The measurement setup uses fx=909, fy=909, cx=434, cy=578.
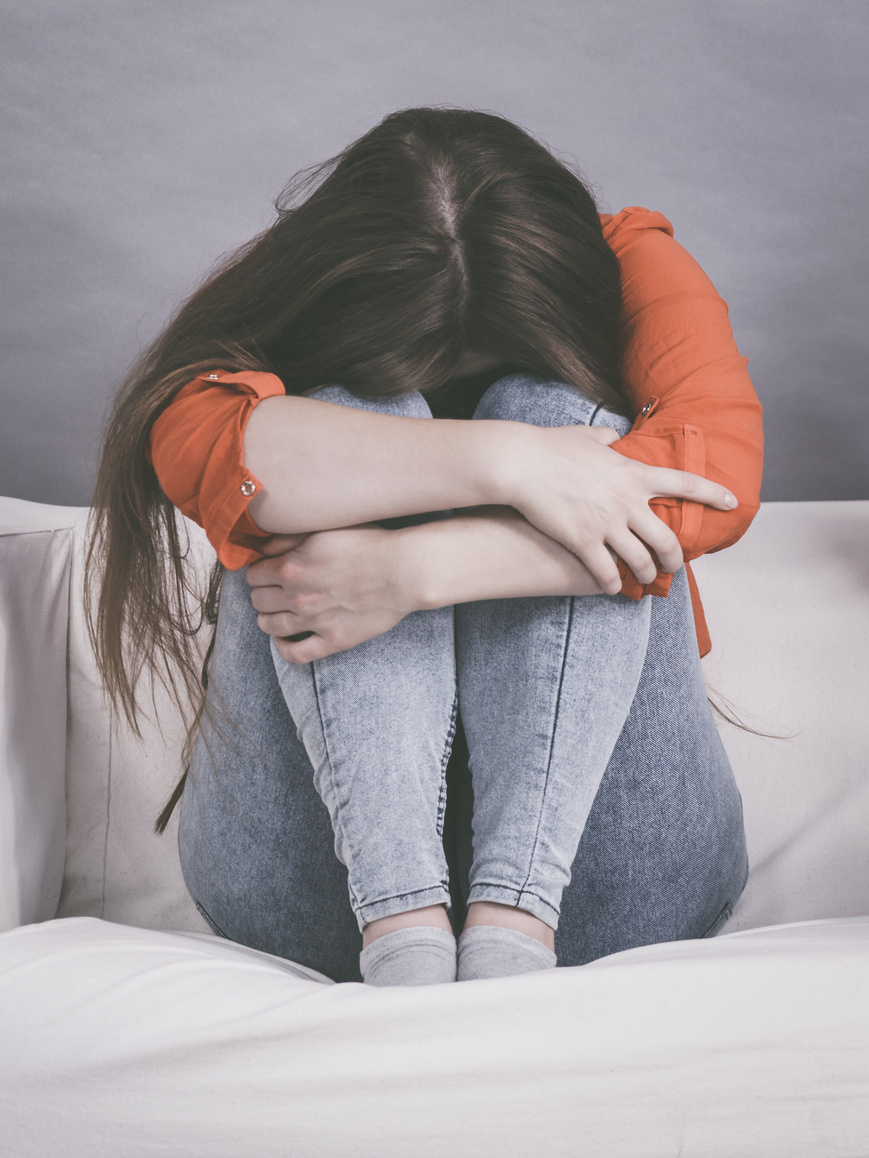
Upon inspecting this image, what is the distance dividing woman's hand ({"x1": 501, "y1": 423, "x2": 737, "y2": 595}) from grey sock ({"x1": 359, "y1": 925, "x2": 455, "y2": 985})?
0.25m

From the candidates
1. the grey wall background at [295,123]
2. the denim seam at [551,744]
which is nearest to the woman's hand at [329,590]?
the denim seam at [551,744]

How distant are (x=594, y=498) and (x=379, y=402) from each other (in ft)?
0.59

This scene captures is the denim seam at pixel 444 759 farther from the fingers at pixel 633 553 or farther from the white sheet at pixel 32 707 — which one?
the white sheet at pixel 32 707

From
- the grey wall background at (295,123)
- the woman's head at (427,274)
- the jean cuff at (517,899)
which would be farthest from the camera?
the grey wall background at (295,123)

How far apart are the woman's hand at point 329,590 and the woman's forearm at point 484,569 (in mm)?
12

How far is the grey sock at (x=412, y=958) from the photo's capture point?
558 mm

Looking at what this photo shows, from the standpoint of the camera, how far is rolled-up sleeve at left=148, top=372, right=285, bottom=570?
2.03 ft

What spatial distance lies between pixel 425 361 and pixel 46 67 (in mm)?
1161

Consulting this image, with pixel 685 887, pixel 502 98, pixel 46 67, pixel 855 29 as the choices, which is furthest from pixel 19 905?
pixel 855 29

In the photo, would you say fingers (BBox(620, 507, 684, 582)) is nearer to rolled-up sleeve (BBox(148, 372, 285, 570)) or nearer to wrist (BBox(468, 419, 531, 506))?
wrist (BBox(468, 419, 531, 506))

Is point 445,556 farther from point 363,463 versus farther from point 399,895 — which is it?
point 399,895

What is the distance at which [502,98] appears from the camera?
60.9 inches

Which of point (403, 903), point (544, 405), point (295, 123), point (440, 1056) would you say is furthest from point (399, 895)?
point (295, 123)

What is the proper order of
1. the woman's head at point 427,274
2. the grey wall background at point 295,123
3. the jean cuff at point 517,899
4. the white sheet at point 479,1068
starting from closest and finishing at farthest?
the white sheet at point 479,1068
the jean cuff at point 517,899
the woman's head at point 427,274
the grey wall background at point 295,123
